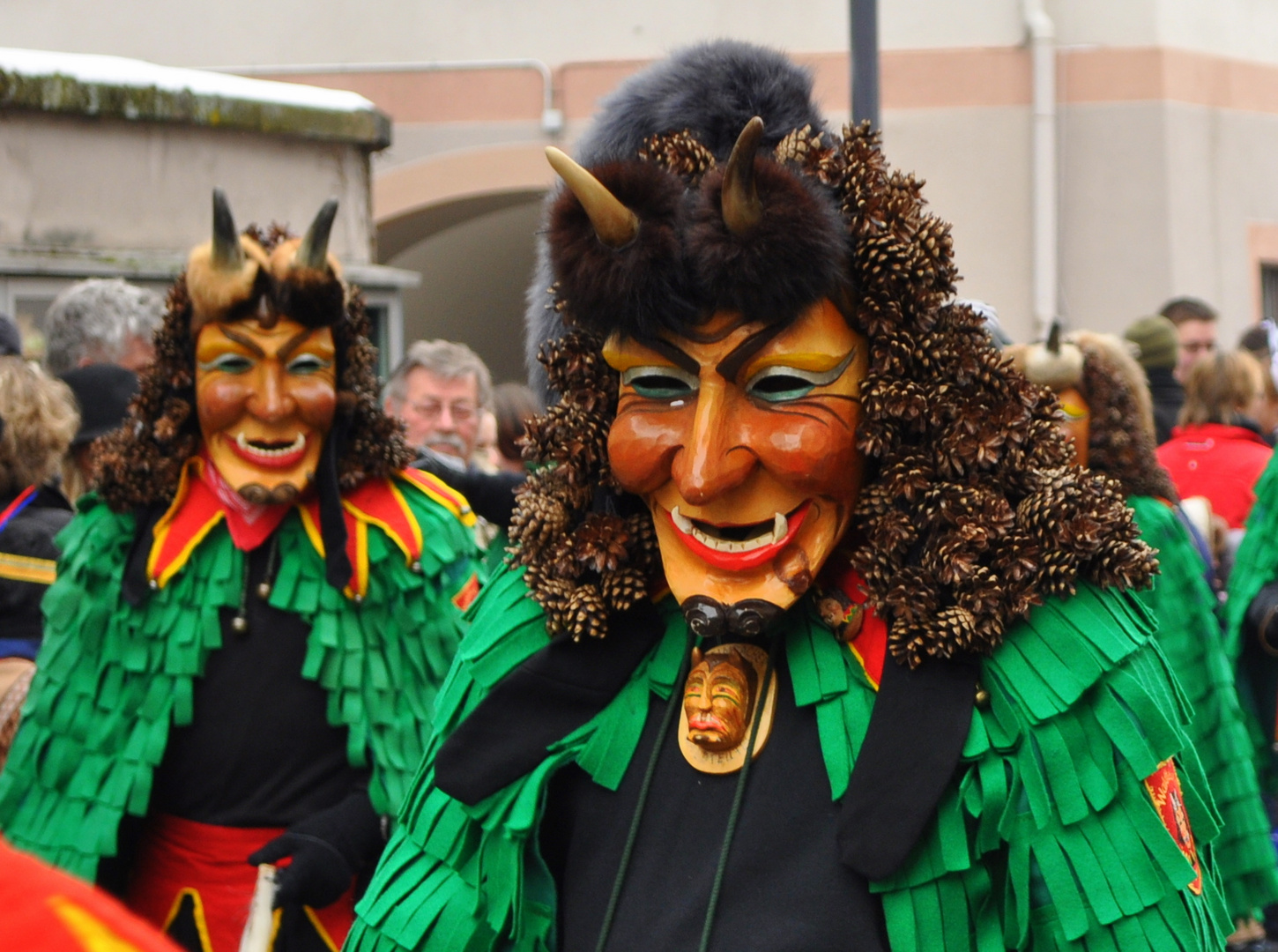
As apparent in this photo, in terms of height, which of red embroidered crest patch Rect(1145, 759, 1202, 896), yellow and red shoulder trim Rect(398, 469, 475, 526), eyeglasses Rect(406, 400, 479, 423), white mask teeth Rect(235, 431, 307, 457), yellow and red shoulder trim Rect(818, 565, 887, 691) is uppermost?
eyeglasses Rect(406, 400, 479, 423)

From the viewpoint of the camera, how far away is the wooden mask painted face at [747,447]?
6.72 ft

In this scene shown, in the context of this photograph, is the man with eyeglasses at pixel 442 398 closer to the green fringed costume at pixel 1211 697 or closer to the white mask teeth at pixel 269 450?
the white mask teeth at pixel 269 450

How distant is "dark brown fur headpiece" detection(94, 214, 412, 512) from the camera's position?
3559mm

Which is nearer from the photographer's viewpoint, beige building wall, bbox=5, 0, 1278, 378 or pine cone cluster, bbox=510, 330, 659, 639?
pine cone cluster, bbox=510, 330, 659, 639

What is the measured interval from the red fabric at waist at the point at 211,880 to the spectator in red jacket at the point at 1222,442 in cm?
315

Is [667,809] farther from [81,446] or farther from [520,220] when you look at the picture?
[520,220]

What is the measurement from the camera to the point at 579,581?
7.29 feet

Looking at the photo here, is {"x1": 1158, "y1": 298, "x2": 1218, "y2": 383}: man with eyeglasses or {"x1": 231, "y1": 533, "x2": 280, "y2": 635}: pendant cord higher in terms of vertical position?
{"x1": 1158, "y1": 298, "x2": 1218, "y2": 383}: man with eyeglasses

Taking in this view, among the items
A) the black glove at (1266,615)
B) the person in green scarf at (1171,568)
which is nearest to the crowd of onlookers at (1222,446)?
the black glove at (1266,615)

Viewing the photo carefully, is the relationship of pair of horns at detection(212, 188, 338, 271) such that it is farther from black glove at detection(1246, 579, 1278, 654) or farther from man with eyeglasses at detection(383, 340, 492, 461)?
black glove at detection(1246, 579, 1278, 654)

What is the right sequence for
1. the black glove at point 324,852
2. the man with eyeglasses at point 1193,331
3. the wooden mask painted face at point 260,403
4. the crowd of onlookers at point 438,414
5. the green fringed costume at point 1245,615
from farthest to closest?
the man with eyeglasses at point 1193,331
the green fringed costume at point 1245,615
the crowd of onlookers at point 438,414
the wooden mask painted face at point 260,403
the black glove at point 324,852

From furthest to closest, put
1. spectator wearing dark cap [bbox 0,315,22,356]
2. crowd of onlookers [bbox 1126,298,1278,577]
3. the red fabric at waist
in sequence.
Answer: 1. crowd of onlookers [bbox 1126,298,1278,577]
2. spectator wearing dark cap [bbox 0,315,22,356]
3. the red fabric at waist

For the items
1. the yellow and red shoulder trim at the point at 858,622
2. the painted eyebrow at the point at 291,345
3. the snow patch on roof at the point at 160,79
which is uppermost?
the snow patch on roof at the point at 160,79

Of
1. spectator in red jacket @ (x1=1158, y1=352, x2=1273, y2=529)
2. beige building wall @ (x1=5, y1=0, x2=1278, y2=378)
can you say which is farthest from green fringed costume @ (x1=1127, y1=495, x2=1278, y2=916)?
beige building wall @ (x1=5, y1=0, x2=1278, y2=378)
